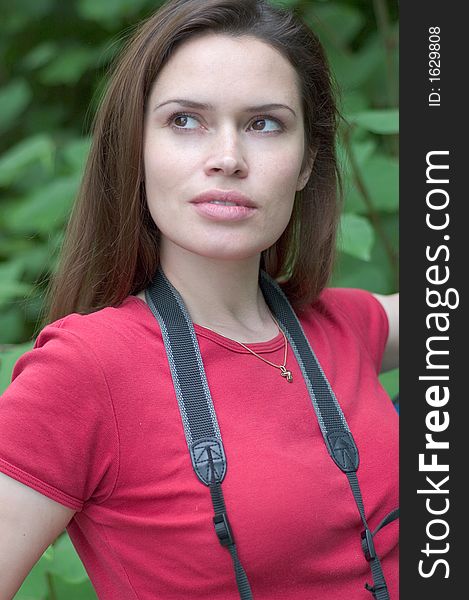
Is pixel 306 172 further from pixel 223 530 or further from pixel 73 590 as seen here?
pixel 73 590

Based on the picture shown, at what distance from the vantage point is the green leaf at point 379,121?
2190 millimetres

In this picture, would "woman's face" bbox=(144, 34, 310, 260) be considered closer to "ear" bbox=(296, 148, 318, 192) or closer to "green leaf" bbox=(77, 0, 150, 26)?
"ear" bbox=(296, 148, 318, 192)

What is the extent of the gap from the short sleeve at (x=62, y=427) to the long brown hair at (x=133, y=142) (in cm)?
26

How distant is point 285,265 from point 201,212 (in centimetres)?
46

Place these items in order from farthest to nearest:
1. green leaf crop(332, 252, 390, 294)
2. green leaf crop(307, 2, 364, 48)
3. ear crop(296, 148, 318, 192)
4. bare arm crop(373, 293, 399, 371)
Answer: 1. green leaf crop(307, 2, 364, 48)
2. green leaf crop(332, 252, 390, 294)
3. bare arm crop(373, 293, 399, 371)
4. ear crop(296, 148, 318, 192)

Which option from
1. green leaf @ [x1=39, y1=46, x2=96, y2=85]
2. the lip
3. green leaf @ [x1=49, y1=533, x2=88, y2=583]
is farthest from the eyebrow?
green leaf @ [x1=39, y1=46, x2=96, y2=85]

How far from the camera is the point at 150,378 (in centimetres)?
141

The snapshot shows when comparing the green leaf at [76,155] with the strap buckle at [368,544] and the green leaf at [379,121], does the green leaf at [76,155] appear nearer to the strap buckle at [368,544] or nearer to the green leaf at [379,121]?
the green leaf at [379,121]

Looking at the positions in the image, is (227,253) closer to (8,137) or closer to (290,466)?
(290,466)

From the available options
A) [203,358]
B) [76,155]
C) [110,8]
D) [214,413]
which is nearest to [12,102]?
[110,8]

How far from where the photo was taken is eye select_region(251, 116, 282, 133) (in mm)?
1532

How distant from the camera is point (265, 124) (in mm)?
1544

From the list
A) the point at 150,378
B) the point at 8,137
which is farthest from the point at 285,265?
the point at 8,137

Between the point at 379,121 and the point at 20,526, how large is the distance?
136cm
